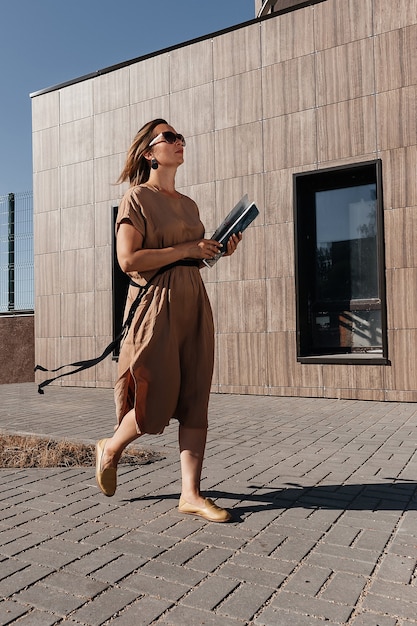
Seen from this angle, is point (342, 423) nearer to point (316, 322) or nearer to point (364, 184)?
point (316, 322)

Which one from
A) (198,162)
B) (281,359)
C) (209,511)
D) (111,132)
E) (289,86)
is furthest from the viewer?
(111,132)

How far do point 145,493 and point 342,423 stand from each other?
332 cm

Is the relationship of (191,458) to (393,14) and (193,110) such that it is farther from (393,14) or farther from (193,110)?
(193,110)

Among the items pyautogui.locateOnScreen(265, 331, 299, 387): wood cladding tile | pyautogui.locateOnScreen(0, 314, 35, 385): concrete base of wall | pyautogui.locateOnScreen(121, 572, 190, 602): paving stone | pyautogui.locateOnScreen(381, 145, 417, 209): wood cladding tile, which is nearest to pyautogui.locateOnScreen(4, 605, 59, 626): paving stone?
pyautogui.locateOnScreen(121, 572, 190, 602): paving stone

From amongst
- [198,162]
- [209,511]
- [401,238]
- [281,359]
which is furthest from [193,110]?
[209,511]

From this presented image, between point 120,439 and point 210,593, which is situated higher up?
point 120,439

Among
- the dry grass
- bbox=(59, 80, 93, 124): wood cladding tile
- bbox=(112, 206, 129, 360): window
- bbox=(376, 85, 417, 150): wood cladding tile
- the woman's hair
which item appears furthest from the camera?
bbox=(59, 80, 93, 124): wood cladding tile

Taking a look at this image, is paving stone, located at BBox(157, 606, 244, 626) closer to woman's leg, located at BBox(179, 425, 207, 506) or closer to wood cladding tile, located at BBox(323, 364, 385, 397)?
woman's leg, located at BBox(179, 425, 207, 506)

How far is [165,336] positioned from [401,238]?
19.4 ft

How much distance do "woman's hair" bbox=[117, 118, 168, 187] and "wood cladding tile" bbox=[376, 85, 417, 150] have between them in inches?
229

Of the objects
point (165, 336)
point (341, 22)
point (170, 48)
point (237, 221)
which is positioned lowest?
point (165, 336)

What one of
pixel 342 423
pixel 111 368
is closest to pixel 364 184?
pixel 342 423

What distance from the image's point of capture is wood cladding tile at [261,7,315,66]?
8914 mm

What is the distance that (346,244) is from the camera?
30.1ft
